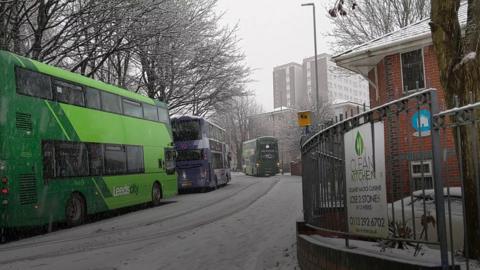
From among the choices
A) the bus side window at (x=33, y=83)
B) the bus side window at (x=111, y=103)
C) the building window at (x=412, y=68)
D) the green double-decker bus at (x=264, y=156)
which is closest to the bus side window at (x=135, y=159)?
the bus side window at (x=111, y=103)

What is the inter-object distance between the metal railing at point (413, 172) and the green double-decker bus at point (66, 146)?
8.43m

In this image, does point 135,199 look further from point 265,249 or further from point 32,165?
point 265,249

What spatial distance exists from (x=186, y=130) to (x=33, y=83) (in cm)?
1534

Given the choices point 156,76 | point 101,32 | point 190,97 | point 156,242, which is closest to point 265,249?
point 156,242

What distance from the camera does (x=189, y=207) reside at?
1900 cm

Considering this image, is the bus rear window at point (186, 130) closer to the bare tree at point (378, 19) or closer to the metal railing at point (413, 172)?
the bare tree at point (378, 19)

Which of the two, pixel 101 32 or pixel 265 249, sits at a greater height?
pixel 101 32

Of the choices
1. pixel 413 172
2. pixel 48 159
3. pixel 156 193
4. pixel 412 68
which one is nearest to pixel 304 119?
pixel 412 68

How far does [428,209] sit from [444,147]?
19.9 inches

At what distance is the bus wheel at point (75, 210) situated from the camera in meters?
14.0

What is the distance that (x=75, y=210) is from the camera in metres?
14.4

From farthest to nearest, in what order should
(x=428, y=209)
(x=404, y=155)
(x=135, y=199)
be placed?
(x=135, y=199), (x=404, y=155), (x=428, y=209)

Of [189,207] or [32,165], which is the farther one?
[189,207]

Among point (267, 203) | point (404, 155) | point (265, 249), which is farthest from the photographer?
point (267, 203)
